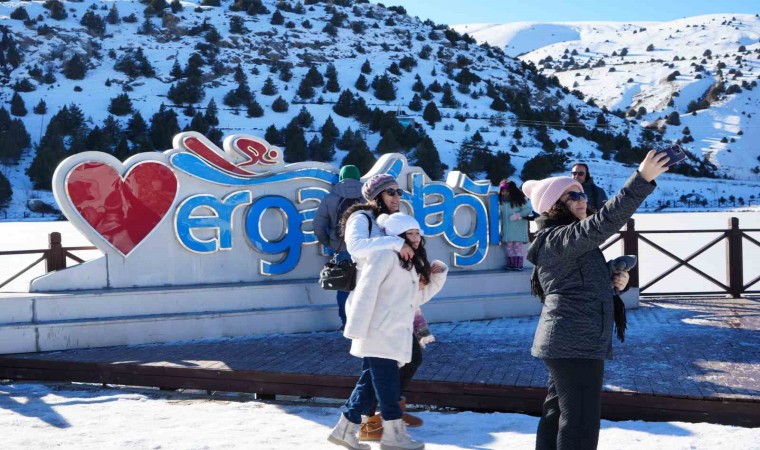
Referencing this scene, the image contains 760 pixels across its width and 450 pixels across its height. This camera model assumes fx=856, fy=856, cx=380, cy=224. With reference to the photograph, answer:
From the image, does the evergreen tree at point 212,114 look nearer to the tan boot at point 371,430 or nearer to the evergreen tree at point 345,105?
the evergreen tree at point 345,105

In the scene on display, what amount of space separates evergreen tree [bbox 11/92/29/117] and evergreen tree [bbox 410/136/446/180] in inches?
855

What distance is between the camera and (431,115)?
50.3m

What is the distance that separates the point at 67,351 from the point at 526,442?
174 inches

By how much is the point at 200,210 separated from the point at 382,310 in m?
4.30

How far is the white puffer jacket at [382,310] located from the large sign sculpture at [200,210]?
4062mm

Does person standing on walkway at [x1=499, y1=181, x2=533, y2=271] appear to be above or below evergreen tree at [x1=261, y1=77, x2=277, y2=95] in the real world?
below

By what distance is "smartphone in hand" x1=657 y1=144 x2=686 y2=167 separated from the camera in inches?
133

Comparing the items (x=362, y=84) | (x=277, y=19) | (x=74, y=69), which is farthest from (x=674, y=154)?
(x=277, y=19)

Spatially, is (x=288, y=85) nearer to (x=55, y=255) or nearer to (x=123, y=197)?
(x=55, y=255)

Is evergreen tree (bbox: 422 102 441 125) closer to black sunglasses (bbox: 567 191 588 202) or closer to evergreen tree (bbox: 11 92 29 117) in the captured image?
evergreen tree (bbox: 11 92 29 117)

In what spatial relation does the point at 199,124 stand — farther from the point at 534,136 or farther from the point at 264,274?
the point at 264,274

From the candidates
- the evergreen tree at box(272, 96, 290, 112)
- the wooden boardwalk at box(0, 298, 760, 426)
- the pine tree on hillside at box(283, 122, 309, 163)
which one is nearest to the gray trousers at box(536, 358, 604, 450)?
the wooden boardwalk at box(0, 298, 760, 426)

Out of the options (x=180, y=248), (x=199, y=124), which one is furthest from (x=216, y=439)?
(x=199, y=124)

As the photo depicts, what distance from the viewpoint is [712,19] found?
13675 cm
